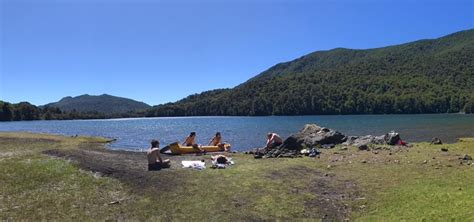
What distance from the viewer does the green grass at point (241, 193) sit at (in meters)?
15.4

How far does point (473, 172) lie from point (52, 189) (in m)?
21.3

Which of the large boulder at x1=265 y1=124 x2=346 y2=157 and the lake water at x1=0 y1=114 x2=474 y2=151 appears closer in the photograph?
the large boulder at x1=265 y1=124 x2=346 y2=157

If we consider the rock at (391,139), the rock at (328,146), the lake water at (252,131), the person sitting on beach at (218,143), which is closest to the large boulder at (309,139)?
the rock at (328,146)

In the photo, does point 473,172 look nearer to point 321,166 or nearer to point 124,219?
point 321,166

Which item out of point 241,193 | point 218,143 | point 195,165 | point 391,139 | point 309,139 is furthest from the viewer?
point 309,139

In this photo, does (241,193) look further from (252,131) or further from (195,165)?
Answer: (252,131)

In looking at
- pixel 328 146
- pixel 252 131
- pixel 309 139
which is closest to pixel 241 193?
pixel 328 146

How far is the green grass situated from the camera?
50.6ft

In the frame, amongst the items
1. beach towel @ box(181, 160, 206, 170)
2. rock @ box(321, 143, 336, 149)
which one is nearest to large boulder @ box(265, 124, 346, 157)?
rock @ box(321, 143, 336, 149)

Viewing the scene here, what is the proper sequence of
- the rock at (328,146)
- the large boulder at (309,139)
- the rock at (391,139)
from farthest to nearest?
1. the rock at (391,139)
2. the rock at (328,146)
3. the large boulder at (309,139)

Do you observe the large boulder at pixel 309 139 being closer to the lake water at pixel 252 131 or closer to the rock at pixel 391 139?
the rock at pixel 391 139

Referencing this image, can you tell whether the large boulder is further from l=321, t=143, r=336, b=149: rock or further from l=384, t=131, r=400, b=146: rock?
l=384, t=131, r=400, b=146: rock

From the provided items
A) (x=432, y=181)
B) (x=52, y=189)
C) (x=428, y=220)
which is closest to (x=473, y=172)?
(x=432, y=181)

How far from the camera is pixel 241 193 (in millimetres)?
18719
